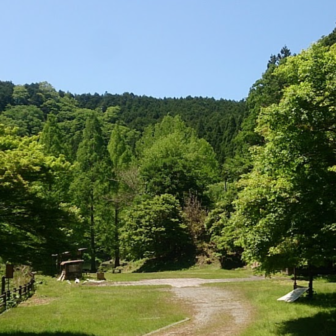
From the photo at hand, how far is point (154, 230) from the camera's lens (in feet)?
129

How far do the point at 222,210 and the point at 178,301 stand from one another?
20472 mm

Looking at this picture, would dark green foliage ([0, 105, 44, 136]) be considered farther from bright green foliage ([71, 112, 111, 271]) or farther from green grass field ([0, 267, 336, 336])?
green grass field ([0, 267, 336, 336])

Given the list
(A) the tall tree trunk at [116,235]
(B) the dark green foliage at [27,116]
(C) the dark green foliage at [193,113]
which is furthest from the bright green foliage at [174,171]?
(B) the dark green foliage at [27,116]

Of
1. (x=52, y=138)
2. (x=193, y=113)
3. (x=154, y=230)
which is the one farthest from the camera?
(x=193, y=113)

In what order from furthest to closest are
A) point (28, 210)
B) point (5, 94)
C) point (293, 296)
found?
1. point (5, 94)
2. point (293, 296)
3. point (28, 210)

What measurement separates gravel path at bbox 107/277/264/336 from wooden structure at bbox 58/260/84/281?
737cm

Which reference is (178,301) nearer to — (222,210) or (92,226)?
(222,210)

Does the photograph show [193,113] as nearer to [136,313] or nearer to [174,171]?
[174,171]

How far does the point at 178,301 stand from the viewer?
1970 centimetres

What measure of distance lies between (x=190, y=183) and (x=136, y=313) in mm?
30968

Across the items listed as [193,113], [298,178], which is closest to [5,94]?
[193,113]

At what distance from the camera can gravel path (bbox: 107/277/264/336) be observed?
14.1m

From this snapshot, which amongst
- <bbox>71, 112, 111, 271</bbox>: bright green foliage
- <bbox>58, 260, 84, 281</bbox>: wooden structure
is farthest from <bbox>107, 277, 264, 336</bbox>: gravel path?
<bbox>71, 112, 111, 271</bbox>: bright green foliage

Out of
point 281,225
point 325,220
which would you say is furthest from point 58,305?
point 325,220
